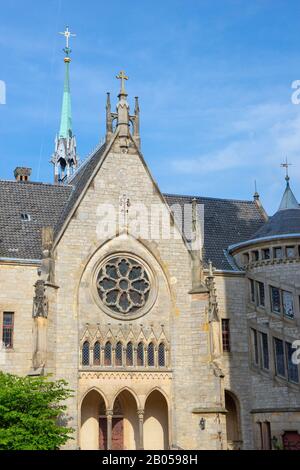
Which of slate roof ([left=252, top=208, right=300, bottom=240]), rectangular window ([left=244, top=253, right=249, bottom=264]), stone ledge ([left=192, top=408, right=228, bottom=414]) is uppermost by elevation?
slate roof ([left=252, top=208, right=300, bottom=240])

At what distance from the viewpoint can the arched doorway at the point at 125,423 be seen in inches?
1426

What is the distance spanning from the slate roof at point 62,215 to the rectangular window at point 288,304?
11.6 feet

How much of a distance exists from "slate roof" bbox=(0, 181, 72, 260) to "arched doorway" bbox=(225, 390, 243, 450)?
12824mm

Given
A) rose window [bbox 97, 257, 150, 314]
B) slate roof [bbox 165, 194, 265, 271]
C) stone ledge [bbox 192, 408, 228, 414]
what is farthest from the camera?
slate roof [bbox 165, 194, 265, 271]

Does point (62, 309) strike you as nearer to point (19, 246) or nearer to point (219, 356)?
point (19, 246)

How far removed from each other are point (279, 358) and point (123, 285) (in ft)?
30.3

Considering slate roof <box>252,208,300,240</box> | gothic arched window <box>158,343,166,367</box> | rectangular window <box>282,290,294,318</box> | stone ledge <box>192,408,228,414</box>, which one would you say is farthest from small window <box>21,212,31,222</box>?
rectangular window <box>282,290,294,318</box>

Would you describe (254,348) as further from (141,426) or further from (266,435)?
(141,426)

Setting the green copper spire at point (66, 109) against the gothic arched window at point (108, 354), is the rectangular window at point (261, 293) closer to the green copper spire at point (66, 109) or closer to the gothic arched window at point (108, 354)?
the gothic arched window at point (108, 354)

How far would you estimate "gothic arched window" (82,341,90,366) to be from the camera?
1380 inches

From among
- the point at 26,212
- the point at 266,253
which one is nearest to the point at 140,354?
the point at 266,253

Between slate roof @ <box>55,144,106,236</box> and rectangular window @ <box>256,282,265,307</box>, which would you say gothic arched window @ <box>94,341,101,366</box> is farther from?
rectangular window @ <box>256,282,265,307</box>
